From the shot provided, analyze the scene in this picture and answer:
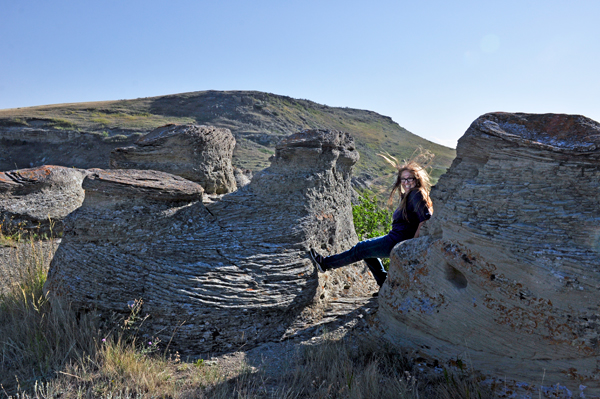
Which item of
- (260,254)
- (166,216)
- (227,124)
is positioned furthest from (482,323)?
(227,124)

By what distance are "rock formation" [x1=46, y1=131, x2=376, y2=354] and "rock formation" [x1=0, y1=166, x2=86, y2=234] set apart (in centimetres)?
526

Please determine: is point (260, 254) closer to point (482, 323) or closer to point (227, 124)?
point (482, 323)

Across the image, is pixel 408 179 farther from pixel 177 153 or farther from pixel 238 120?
pixel 238 120

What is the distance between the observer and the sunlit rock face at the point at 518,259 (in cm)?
280

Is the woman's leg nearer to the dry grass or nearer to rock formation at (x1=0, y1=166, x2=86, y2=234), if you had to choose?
the dry grass

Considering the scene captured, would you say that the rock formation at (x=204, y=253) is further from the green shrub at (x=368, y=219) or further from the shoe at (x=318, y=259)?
the green shrub at (x=368, y=219)

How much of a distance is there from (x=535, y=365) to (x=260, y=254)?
278 cm

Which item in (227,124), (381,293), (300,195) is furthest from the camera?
(227,124)

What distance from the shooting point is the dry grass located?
3.19 m

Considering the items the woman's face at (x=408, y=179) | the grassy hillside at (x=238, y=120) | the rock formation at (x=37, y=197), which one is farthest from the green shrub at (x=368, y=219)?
the grassy hillside at (x=238, y=120)

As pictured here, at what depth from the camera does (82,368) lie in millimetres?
3436

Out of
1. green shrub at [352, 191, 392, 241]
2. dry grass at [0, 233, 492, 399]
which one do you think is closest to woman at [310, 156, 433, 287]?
dry grass at [0, 233, 492, 399]

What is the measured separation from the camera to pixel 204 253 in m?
4.32

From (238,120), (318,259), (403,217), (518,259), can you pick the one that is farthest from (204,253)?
(238,120)
